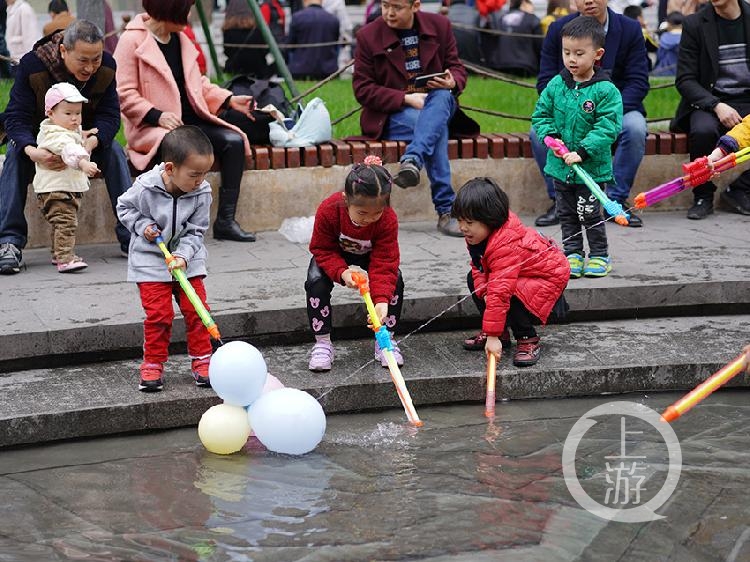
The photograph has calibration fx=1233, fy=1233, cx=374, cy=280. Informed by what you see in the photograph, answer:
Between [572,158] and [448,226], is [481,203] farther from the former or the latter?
[448,226]

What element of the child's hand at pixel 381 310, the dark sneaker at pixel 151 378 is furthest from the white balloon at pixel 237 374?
the child's hand at pixel 381 310

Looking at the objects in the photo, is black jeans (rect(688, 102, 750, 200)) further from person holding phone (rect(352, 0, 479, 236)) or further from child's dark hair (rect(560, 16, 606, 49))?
child's dark hair (rect(560, 16, 606, 49))

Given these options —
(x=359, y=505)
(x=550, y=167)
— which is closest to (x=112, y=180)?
(x=550, y=167)

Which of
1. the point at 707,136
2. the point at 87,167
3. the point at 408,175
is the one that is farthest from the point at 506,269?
the point at 707,136

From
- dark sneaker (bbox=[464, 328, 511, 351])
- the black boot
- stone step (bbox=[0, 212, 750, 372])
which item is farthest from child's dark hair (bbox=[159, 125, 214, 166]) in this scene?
the black boot

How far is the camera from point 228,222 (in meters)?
7.47

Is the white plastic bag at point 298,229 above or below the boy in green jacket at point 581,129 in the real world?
below

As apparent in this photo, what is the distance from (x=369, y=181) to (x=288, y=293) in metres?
1.20

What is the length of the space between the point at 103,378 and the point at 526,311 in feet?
6.30

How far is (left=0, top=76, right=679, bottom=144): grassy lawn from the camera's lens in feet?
30.5

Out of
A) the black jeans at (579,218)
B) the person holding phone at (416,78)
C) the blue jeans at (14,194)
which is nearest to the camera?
the black jeans at (579,218)

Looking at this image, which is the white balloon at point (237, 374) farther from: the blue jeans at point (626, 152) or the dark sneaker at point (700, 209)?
the dark sneaker at point (700, 209)

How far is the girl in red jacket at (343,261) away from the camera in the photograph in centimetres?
546

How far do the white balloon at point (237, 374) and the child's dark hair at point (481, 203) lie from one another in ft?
4.15
